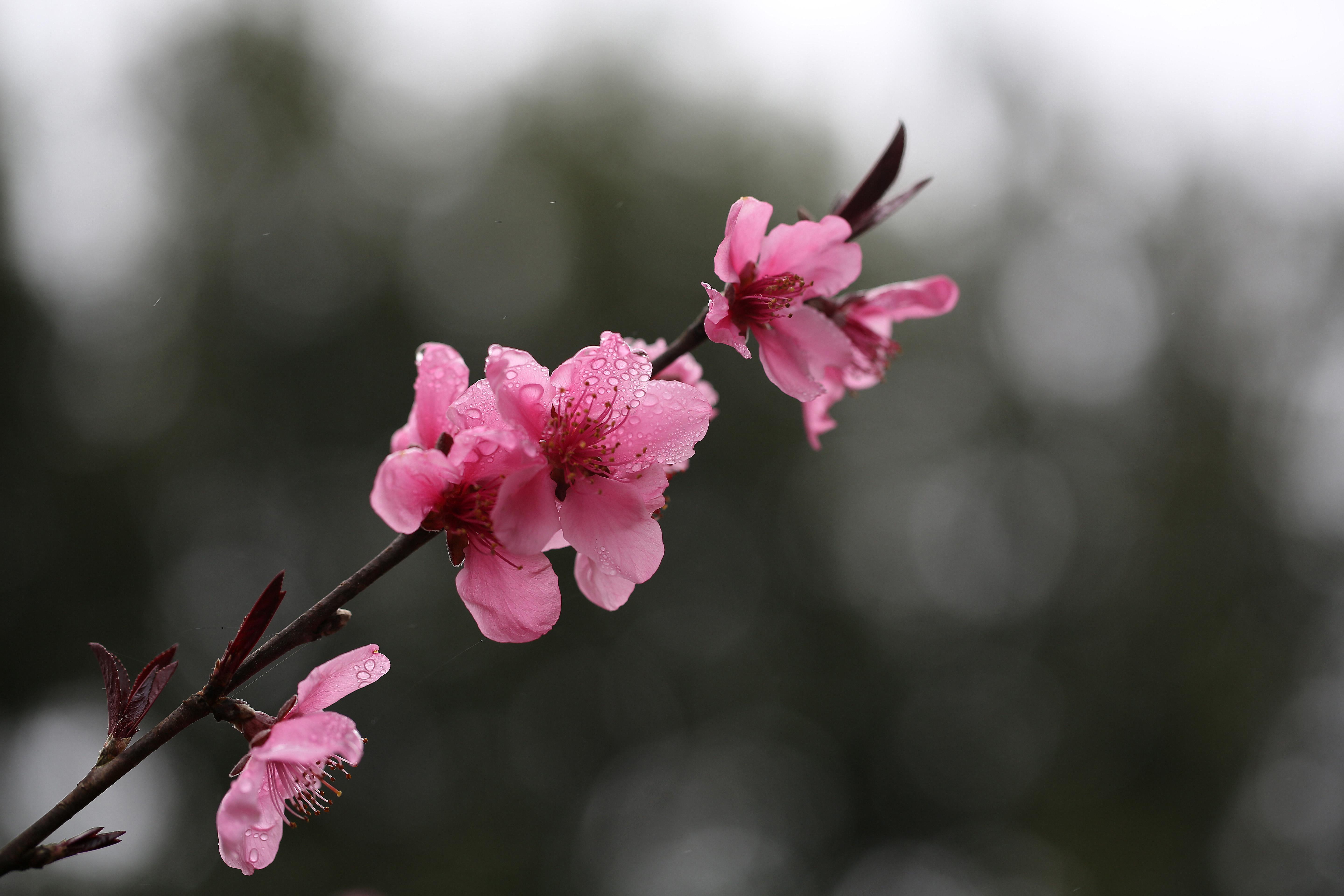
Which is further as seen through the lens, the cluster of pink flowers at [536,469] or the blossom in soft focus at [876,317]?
the blossom in soft focus at [876,317]

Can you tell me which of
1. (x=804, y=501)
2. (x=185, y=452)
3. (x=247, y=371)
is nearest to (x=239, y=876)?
(x=185, y=452)

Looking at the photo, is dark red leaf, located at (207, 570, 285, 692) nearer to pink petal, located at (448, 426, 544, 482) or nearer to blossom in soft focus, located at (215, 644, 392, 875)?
blossom in soft focus, located at (215, 644, 392, 875)

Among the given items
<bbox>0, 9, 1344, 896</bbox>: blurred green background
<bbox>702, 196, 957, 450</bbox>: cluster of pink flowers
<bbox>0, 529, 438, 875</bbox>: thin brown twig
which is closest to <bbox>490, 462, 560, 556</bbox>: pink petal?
<bbox>0, 529, 438, 875</bbox>: thin brown twig

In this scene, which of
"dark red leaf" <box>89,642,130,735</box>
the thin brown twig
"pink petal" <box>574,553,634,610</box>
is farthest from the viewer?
"pink petal" <box>574,553,634,610</box>

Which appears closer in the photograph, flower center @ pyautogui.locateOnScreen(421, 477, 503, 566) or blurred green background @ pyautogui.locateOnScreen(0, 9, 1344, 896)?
flower center @ pyautogui.locateOnScreen(421, 477, 503, 566)

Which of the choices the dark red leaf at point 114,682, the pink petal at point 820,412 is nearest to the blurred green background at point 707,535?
the pink petal at point 820,412

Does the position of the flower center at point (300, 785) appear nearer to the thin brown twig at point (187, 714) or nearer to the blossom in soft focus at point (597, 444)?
the thin brown twig at point (187, 714)
